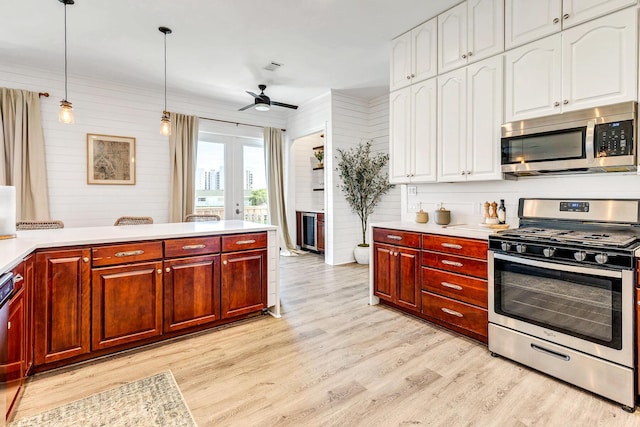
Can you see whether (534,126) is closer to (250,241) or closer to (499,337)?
(499,337)

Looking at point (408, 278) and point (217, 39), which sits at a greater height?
point (217, 39)

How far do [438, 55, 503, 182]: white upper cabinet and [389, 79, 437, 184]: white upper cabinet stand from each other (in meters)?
0.10

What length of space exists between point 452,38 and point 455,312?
8.46 feet

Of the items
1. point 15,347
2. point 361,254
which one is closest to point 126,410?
point 15,347

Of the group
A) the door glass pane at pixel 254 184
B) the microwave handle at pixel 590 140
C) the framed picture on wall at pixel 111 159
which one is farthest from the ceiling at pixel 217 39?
the microwave handle at pixel 590 140

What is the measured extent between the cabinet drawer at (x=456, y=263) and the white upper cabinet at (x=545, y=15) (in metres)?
1.82

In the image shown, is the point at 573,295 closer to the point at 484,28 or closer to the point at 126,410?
the point at 484,28

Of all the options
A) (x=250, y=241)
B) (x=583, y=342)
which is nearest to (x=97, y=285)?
(x=250, y=241)

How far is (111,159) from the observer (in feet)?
16.4

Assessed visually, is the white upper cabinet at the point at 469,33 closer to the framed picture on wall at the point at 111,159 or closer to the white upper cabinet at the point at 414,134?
the white upper cabinet at the point at 414,134

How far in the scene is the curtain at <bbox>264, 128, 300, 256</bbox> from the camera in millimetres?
6535

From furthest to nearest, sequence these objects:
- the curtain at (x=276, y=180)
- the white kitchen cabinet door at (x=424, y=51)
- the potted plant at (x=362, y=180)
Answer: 1. the curtain at (x=276, y=180)
2. the potted plant at (x=362, y=180)
3. the white kitchen cabinet door at (x=424, y=51)

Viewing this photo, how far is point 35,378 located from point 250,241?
175 centimetres

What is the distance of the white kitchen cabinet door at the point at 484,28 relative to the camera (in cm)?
278
